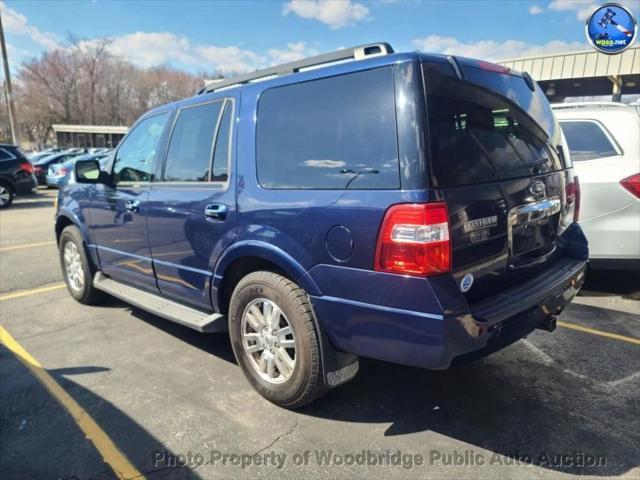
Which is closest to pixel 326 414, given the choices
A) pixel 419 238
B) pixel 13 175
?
pixel 419 238

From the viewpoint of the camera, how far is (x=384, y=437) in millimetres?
2768

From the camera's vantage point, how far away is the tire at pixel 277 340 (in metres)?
2.76

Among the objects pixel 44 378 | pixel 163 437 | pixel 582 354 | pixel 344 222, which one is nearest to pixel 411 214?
pixel 344 222

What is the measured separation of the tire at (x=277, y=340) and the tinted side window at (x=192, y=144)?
38.9 inches

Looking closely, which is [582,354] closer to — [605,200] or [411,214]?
[605,200]

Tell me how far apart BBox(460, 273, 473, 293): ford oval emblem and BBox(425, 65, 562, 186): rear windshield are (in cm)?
47

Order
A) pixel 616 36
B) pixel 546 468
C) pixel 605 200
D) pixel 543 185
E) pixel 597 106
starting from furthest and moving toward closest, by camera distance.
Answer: pixel 616 36 < pixel 597 106 < pixel 605 200 < pixel 543 185 < pixel 546 468

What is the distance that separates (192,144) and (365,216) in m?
1.87

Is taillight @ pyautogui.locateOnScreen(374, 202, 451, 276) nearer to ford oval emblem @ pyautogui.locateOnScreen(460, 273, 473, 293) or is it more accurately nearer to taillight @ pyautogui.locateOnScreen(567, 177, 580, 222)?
ford oval emblem @ pyautogui.locateOnScreen(460, 273, 473, 293)

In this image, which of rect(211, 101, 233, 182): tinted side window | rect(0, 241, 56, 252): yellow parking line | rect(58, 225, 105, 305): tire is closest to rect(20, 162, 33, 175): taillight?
rect(0, 241, 56, 252): yellow parking line

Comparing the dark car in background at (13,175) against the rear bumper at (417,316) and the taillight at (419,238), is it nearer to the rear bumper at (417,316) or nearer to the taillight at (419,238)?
the rear bumper at (417,316)

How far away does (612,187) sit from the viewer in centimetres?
463

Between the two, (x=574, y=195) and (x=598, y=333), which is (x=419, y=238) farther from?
(x=598, y=333)

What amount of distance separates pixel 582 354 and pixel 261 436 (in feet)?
8.55
